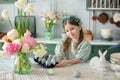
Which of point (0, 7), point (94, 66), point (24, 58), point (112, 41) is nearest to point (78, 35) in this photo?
point (94, 66)

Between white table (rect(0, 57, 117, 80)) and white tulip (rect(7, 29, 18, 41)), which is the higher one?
white tulip (rect(7, 29, 18, 41))

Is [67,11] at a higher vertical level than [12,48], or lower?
higher

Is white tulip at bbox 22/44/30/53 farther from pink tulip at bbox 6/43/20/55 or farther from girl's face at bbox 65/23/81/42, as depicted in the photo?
girl's face at bbox 65/23/81/42

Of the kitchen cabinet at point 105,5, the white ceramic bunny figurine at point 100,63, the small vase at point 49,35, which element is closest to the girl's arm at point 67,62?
the white ceramic bunny figurine at point 100,63

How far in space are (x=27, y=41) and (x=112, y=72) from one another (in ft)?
2.38

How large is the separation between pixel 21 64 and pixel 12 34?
0.84ft

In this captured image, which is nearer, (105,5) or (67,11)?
(105,5)

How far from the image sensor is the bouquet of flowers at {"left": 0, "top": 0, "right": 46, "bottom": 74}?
6.38 feet

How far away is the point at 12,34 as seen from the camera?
1.96 meters

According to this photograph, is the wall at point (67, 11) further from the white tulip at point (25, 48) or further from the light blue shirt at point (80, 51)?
the white tulip at point (25, 48)

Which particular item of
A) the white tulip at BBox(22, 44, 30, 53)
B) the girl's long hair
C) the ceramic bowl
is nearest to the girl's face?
the girl's long hair

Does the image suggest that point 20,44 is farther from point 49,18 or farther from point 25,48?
point 49,18

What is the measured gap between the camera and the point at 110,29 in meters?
4.14

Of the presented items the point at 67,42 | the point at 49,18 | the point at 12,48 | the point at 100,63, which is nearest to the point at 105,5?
the point at 49,18
